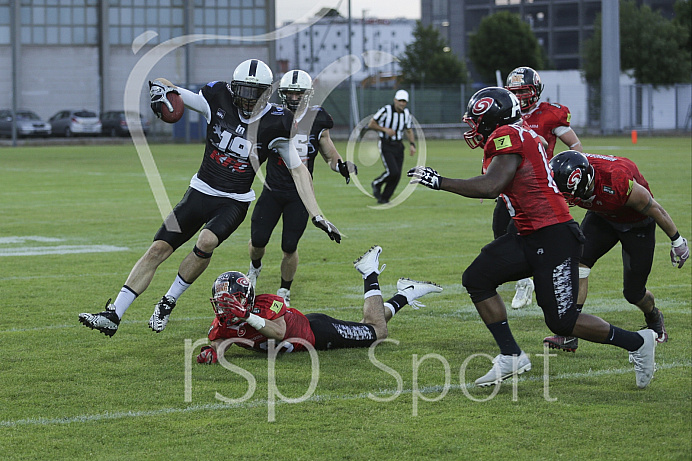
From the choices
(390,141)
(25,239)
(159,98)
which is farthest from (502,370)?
(390,141)

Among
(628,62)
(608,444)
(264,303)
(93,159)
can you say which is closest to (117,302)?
(264,303)

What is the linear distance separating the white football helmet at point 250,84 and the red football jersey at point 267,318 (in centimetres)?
160

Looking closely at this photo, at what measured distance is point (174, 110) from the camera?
6988 millimetres

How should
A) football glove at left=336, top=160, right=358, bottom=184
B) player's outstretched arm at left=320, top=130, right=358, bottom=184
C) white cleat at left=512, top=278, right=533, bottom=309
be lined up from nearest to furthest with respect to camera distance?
white cleat at left=512, top=278, right=533, bottom=309, football glove at left=336, top=160, right=358, bottom=184, player's outstretched arm at left=320, top=130, right=358, bottom=184

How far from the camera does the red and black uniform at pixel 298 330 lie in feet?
21.6

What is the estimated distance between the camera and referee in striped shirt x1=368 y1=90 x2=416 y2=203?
1776 cm

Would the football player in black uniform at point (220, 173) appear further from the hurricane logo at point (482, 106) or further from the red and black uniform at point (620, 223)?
the red and black uniform at point (620, 223)

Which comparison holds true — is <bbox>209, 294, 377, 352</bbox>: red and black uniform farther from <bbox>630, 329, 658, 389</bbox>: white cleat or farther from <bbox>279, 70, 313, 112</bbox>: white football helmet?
<bbox>279, 70, 313, 112</bbox>: white football helmet

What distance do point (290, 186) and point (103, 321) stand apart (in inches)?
108

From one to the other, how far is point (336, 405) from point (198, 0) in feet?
162

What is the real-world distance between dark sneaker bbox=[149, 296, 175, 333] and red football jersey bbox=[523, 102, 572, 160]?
3.33m

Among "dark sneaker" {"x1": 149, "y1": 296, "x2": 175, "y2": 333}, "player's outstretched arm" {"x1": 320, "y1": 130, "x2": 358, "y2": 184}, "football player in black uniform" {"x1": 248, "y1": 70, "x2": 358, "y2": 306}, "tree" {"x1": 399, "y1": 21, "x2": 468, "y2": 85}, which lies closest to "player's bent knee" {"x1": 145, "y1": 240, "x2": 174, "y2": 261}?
"dark sneaker" {"x1": 149, "y1": 296, "x2": 175, "y2": 333}

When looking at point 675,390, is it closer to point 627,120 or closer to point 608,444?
point 608,444

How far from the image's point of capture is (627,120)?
173 feet
